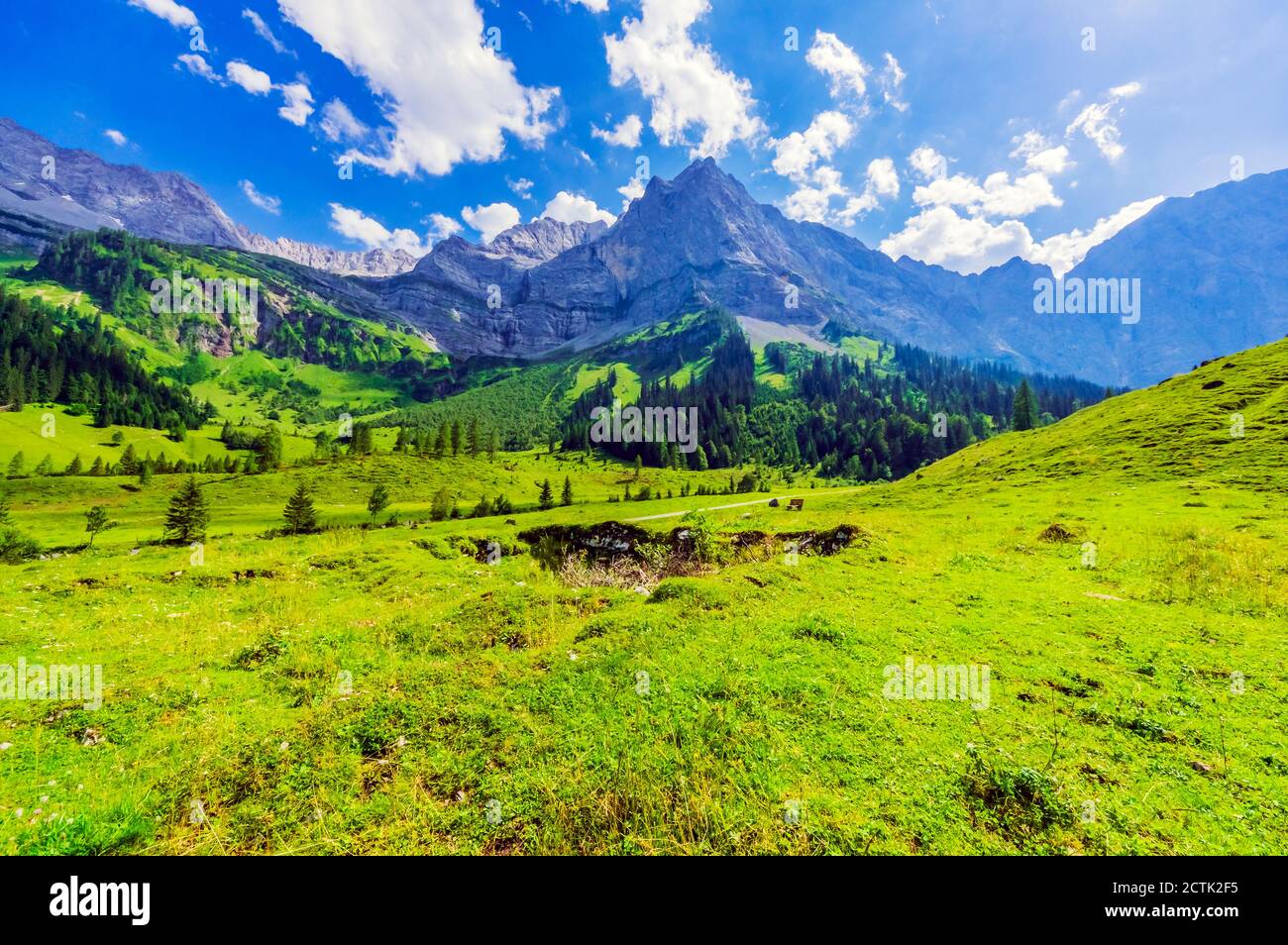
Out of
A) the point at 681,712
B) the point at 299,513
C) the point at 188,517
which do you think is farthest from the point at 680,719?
the point at 299,513

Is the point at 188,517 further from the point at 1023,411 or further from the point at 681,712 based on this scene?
the point at 1023,411

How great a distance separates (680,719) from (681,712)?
0.23m

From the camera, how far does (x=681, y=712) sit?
949 centimetres

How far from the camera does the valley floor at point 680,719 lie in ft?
21.9

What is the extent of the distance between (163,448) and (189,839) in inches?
8050

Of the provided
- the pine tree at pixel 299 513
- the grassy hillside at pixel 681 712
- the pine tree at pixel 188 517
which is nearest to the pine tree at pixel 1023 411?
the grassy hillside at pixel 681 712

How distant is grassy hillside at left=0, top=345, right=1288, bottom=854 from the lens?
6695mm

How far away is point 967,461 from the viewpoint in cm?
7206

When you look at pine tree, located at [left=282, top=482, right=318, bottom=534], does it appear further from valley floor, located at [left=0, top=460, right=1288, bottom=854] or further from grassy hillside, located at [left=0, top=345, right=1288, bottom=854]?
valley floor, located at [left=0, top=460, right=1288, bottom=854]

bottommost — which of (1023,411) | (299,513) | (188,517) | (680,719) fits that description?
(680,719)

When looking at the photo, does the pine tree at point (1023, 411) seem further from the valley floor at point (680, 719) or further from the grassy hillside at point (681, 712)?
the valley floor at point (680, 719)

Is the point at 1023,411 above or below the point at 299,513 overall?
above

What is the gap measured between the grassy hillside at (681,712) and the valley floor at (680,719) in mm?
63
